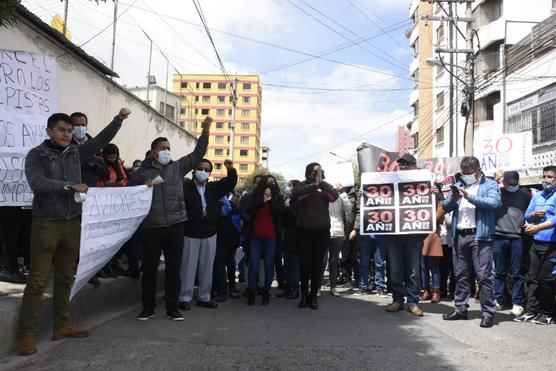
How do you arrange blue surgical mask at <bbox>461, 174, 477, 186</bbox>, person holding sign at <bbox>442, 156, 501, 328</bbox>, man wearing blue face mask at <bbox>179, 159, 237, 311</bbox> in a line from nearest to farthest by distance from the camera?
person holding sign at <bbox>442, 156, 501, 328</bbox>
blue surgical mask at <bbox>461, 174, 477, 186</bbox>
man wearing blue face mask at <bbox>179, 159, 237, 311</bbox>

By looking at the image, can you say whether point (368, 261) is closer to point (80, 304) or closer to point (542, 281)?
point (542, 281)

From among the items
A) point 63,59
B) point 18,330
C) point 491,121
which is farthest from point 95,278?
point 491,121

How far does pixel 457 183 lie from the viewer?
618 cm

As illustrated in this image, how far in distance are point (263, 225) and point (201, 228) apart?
107cm

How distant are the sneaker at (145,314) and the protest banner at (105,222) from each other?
92 centimetres

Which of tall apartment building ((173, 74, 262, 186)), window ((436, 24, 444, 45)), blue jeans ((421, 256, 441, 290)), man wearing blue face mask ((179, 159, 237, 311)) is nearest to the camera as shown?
man wearing blue face mask ((179, 159, 237, 311))

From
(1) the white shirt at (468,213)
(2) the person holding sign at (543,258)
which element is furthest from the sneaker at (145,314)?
(2) the person holding sign at (543,258)

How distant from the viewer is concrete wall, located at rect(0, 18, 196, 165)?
8.32 meters

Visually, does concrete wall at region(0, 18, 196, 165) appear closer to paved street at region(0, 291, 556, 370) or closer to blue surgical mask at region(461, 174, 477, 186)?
paved street at region(0, 291, 556, 370)

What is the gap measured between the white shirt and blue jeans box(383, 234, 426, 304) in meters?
0.67

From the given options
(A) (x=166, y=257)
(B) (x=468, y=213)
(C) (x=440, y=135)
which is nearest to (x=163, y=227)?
(A) (x=166, y=257)

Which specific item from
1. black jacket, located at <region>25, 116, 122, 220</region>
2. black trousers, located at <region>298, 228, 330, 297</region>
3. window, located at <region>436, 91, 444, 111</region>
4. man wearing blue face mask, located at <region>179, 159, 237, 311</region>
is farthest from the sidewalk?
window, located at <region>436, 91, 444, 111</region>

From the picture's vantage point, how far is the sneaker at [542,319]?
5871 mm

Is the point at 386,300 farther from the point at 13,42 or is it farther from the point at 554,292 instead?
the point at 13,42
